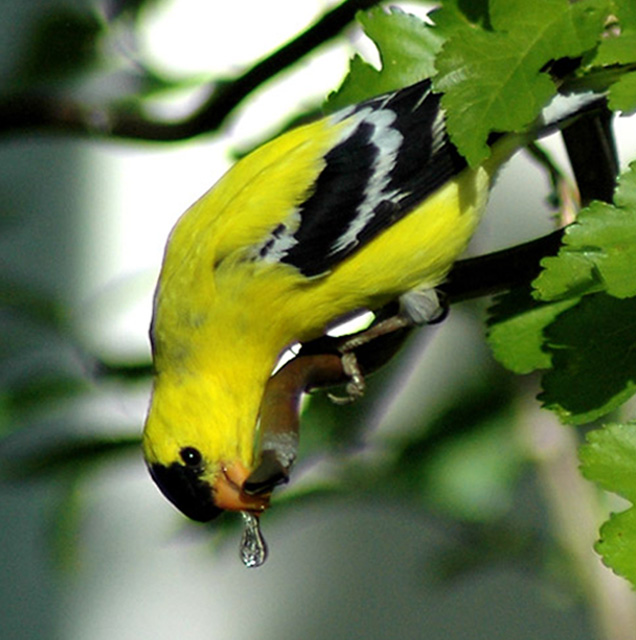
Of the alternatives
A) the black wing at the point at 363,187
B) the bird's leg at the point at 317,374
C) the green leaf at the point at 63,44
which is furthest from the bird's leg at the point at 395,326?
the green leaf at the point at 63,44

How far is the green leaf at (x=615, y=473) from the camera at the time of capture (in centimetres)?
94

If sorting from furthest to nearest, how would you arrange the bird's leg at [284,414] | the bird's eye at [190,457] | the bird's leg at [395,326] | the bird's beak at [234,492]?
the bird's eye at [190,457], the bird's beak at [234,492], the bird's leg at [395,326], the bird's leg at [284,414]

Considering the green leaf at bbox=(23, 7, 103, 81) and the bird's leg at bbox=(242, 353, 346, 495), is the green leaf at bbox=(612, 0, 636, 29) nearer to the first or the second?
the bird's leg at bbox=(242, 353, 346, 495)

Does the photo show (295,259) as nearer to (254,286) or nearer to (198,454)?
(254,286)

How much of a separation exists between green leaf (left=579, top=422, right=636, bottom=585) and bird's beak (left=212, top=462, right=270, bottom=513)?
0.60 m

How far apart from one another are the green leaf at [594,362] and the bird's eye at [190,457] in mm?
705

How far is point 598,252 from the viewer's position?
92 centimetres

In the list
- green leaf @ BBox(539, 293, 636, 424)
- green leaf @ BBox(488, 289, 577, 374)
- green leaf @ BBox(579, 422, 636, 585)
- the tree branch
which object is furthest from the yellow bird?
green leaf @ BBox(579, 422, 636, 585)

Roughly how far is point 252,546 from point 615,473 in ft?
1.96

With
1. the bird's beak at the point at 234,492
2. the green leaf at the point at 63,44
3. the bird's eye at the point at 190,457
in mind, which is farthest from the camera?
the green leaf at the point at 63,44

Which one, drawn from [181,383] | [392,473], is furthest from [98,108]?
[392,473]

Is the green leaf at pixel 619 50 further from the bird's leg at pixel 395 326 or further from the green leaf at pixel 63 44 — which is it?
the green leaf at pixel 63 44

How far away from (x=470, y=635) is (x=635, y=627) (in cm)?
178

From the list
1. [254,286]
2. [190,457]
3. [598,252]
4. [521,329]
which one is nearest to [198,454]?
[190,457]
